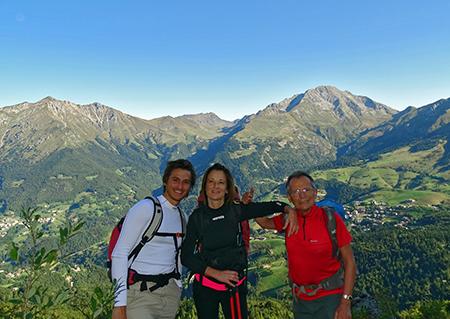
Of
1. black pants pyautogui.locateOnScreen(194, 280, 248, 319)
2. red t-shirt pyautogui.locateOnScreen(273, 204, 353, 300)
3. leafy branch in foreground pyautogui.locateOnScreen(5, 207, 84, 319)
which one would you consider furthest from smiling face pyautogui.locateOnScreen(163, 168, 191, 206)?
leafy branch in foreground pyautogui.locateOnScreen(5, 207, 84, 319)

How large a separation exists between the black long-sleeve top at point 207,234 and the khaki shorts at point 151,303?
0.85m

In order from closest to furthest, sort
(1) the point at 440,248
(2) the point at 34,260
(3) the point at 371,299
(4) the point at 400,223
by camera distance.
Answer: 1. (2) the point at 34,260
2. (3) the point at 371,299
3. (1) the point at 440,248
4. (4) the point at 400,223

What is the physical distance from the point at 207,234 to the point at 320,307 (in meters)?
3.29

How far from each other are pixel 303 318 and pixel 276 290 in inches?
5736

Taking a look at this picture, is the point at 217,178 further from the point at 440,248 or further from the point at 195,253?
the point at 440,248

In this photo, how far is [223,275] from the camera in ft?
19.0

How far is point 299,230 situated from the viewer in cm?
634

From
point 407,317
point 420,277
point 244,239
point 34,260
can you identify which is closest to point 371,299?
point 407,317

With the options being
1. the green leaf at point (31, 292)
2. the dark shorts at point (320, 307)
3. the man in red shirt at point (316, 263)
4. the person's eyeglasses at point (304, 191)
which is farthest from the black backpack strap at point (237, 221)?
the green leaf at point (31, 292)

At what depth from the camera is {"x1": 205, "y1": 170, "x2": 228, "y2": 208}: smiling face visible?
20.8 ft

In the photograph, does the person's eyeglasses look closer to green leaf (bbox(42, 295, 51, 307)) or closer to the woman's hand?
the woman's hand

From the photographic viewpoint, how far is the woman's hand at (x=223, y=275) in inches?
226

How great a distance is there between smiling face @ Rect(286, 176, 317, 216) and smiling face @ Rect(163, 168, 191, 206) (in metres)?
2.86

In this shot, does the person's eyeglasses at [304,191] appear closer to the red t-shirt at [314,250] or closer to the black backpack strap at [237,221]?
the red t-shirt at [314,250]
